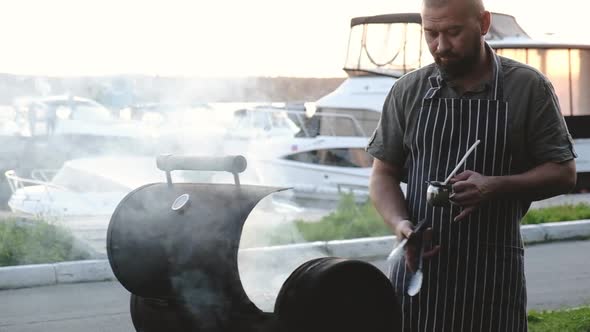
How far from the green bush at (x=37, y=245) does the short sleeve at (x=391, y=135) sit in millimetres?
5944

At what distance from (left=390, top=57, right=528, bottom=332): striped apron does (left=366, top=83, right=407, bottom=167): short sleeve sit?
11 cm

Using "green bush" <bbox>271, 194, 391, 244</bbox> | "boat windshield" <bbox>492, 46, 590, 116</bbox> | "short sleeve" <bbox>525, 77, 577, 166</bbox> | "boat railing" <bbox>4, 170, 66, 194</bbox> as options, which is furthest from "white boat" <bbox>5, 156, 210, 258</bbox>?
"boat windshield" <bbox>492, 46, 590, 116</bbox>

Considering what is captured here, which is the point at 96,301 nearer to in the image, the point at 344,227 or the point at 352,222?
the point at 344,227

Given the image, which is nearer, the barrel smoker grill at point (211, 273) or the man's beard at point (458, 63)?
the barrel smoker grill at point (211, 273)

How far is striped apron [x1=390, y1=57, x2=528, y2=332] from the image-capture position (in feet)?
8.50

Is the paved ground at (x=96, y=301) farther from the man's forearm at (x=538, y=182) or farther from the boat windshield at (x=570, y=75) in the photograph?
the boat windshield at (x=570, y=75)

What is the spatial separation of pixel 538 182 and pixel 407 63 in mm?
14936

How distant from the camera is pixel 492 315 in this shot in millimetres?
2633

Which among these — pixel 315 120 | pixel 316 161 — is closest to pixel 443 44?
pixel 316 161

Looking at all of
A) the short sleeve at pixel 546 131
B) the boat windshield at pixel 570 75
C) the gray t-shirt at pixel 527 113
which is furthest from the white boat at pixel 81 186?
the boat windshield at pixel 570 75

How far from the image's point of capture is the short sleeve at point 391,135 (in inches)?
109

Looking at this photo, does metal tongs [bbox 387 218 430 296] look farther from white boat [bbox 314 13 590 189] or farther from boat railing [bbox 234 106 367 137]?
white boat [bbox 314 13 590 189]

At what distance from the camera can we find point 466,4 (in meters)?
2.52

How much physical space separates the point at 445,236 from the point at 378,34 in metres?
15.4
